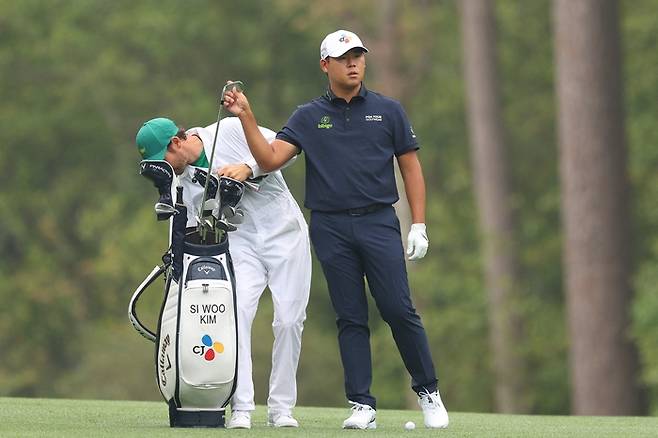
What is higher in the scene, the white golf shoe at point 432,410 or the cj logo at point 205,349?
the cj logo at point 205,349

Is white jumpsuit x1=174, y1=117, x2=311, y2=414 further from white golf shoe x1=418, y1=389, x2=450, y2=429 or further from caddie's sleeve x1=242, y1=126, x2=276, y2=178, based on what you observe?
white golf shoe x1=418, y1=389, x2=450, y2=429

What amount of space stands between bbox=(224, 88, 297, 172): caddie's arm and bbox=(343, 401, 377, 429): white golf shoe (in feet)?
4.34

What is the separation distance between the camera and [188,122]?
3881 centimetres

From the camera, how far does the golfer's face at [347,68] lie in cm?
988

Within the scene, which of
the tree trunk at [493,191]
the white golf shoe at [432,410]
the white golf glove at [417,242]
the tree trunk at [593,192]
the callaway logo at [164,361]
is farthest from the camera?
the tree trunk at [493,191]

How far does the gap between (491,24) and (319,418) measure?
2013 centimetres

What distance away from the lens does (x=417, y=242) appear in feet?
32.9

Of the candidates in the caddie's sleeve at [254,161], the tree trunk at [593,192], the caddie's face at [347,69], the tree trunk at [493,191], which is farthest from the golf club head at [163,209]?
the tree trunk at [493,191]

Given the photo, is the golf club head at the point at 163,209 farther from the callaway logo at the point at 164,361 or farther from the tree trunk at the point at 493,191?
the tree trunk at the point at 493,191

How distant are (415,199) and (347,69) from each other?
77 centimetres

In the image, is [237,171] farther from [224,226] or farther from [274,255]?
[274,255]

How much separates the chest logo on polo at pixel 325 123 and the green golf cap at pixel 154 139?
2.52 ft

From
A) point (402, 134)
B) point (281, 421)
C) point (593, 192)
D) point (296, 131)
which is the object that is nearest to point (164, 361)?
point (281, 421)

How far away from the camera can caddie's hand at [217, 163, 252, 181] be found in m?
9.82
